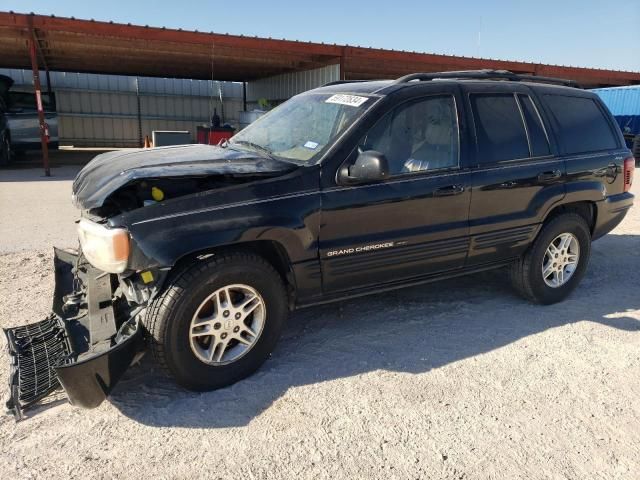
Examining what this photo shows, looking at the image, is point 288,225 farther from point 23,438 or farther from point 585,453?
point 585,453

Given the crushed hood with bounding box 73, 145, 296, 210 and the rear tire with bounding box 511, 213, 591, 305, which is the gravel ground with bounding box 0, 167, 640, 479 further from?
the crushed hood with bounding box 73, 145, 296, 210

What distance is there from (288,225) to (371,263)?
2.36 ft

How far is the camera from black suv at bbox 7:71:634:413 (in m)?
2.82

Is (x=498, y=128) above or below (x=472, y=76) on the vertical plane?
below

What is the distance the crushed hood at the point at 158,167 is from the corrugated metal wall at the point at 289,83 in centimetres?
1117

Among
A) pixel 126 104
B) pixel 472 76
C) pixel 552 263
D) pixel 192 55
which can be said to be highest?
pixel 192 55

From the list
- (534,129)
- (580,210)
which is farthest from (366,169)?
(580,210)

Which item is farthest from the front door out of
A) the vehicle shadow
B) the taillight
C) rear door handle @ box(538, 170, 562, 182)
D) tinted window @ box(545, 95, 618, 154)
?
the taillight

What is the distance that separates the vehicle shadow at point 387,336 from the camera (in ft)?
9.52

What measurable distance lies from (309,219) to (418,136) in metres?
1.09

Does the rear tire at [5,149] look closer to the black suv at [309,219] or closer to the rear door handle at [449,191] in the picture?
the black suv at [309,219]

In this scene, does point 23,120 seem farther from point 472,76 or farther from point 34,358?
point 472,76

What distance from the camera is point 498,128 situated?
400cm

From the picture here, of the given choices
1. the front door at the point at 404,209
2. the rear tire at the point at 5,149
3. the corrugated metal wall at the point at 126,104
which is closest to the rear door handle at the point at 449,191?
the front door at the point at 404,209
